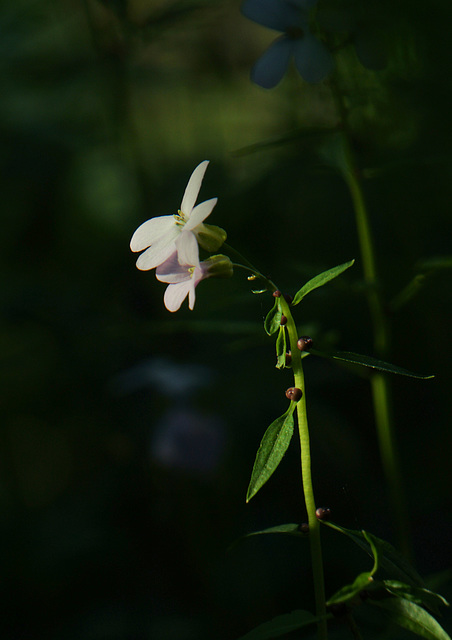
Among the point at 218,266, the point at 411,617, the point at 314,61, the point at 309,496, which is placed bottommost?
the point at 411,617

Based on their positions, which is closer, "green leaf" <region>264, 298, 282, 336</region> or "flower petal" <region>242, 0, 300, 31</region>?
"green leaf" <region>264, 298, 282, 336</region>

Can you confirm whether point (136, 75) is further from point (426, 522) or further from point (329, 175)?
point (426, 522)

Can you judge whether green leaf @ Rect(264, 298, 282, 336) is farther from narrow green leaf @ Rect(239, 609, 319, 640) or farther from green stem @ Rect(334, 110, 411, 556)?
green stem @ Rect(334, 110, 411, 556)

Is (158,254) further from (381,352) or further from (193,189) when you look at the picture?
(381,352)

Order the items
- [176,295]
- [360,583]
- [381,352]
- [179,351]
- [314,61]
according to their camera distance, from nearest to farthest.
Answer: [360,583] → [176,295] → [314,61] → [381,352] → [179,351]

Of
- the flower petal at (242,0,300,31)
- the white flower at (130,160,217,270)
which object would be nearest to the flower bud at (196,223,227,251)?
the white flower at (130,160,217,270)

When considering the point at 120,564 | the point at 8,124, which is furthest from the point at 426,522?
the point at 8,124

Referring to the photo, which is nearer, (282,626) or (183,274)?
(282,626)

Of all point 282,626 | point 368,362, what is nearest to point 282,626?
point 282,626

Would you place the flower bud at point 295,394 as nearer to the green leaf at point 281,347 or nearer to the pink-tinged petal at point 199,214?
the green leaf at point 281,347
